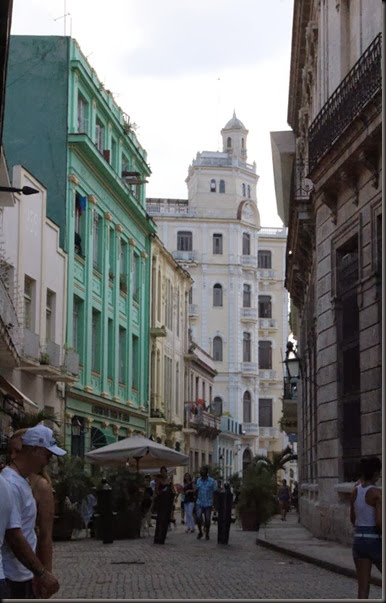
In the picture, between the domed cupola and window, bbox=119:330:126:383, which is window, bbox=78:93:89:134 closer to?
window, bbox=119:330:126:383

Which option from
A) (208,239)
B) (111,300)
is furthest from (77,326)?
(208,239)

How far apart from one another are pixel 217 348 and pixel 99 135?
44.4 m

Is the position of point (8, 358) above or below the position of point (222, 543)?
above

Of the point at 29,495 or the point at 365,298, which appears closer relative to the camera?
the point at 29,495

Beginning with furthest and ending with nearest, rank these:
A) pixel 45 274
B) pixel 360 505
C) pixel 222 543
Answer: pixel 45 274 < pixel 222 543 < pixel 360 505

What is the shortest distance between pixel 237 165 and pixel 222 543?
64.6 m

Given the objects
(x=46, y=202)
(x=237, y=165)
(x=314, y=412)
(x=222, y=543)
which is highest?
(x=237, y=165)

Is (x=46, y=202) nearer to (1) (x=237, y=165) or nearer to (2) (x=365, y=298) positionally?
(2) (x=365, y=298)

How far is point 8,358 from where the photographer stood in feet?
88.6

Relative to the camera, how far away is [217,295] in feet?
275

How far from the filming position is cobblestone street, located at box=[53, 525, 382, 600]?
13258 millimetres

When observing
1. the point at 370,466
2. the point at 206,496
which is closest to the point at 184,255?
the point at 206,496

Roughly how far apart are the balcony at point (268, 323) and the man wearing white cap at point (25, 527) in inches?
3262

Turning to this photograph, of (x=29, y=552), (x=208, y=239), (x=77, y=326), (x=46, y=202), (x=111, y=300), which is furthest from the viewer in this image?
(x=208, y=239)
